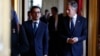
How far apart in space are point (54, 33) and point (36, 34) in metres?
0.09

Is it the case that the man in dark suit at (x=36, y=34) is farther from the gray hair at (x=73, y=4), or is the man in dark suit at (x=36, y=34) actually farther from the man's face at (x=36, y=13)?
the gray hair at (x=73, y=4)

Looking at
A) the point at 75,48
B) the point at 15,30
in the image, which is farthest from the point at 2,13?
the point at 75,48

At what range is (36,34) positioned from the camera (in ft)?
2.98

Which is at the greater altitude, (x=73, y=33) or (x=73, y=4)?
(x=73, y=4)

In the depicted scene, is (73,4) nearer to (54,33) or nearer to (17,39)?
(54,33)

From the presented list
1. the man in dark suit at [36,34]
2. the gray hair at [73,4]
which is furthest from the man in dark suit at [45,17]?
the gray hair at [73,4]

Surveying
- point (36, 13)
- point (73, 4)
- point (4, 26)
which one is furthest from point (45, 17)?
point (4, 26)

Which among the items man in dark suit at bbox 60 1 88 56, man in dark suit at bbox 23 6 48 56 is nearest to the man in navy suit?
man in dark suit at bbox 23 6 48 56

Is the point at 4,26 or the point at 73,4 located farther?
the point at 73,4

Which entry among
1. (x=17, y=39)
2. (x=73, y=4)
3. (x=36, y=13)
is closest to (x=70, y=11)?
(x=73, y=4)

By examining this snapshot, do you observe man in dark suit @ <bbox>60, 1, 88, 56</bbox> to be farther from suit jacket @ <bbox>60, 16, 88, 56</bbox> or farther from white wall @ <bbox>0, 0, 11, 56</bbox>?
white wall @ <bbox>0, 0, 11, 56</bbox>

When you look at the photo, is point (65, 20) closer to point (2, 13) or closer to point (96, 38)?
point (96, 38)

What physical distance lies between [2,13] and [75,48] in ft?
1.57

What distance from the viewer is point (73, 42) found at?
96 cm
